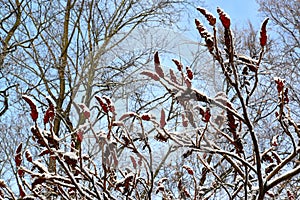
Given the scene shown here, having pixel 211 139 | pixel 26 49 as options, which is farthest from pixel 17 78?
pixel 211 139

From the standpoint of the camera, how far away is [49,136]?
768mm

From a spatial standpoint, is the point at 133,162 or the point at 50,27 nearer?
→ the point at 133,162

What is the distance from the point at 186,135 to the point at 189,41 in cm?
14

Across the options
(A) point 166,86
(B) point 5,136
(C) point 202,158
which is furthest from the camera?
(B) point 5,136

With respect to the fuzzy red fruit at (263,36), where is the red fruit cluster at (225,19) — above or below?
below

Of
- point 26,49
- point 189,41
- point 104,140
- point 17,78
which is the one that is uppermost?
point 26,49

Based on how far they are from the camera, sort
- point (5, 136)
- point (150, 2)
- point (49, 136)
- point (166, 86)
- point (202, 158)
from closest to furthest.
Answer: point (166, 86) < point (49, 136) < point (202, 158) < point (5, 136) < point (150, 2)

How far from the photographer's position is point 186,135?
0.67m

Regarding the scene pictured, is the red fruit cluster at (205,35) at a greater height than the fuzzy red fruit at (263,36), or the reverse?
the fuzzy red fruit at (263,36)

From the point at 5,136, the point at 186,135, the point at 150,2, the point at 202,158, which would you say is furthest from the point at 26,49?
the point at 186,135

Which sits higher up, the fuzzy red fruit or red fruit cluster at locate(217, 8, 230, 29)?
the fuzzy red fruit

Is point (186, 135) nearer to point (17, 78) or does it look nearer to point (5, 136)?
point (5, 136)

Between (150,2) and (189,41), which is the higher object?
(150,2)

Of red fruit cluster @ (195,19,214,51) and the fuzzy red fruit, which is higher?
the fuzzy red fruit
